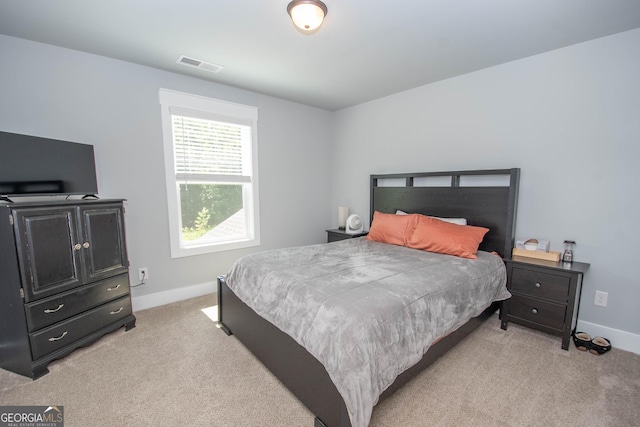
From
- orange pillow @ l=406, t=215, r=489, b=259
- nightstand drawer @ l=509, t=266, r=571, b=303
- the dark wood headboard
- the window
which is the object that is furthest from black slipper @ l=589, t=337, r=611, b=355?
the window

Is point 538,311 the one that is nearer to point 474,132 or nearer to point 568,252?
point 568,252

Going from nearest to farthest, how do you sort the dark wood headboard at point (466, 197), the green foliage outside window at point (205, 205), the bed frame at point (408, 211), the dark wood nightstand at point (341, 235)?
1. the bed frame at point (408, 211)
2. the dark wood headboard at point (466, 197)
3. the green foliage outside window at point (205, 205)
4. the dark wood nightstand at point (341, 235)

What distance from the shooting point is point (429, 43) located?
2.30 meters

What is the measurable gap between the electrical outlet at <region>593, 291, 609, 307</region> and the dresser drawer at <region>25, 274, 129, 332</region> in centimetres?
408

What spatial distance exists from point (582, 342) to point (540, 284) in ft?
1.69

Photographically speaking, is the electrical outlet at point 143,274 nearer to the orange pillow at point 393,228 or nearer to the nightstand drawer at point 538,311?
the orange pillow at point 393,228

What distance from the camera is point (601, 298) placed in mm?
2332

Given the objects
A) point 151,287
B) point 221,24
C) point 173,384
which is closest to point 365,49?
point 221,24

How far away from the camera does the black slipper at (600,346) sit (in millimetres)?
2141

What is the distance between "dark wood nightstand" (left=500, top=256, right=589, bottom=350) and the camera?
216 centimetres

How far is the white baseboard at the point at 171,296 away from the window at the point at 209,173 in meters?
0.41

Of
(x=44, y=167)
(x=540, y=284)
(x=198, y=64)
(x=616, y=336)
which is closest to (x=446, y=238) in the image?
(x=540, y=284)

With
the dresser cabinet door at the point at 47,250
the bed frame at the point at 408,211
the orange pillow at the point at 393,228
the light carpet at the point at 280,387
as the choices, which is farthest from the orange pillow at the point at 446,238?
the dresser cabinet door at the point at 47,250

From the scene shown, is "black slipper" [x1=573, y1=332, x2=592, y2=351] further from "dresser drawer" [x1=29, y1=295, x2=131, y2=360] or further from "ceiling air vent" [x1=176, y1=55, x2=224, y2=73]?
"ceiling air vent" [x1=176, y1=55, x2=224, y2=73]
